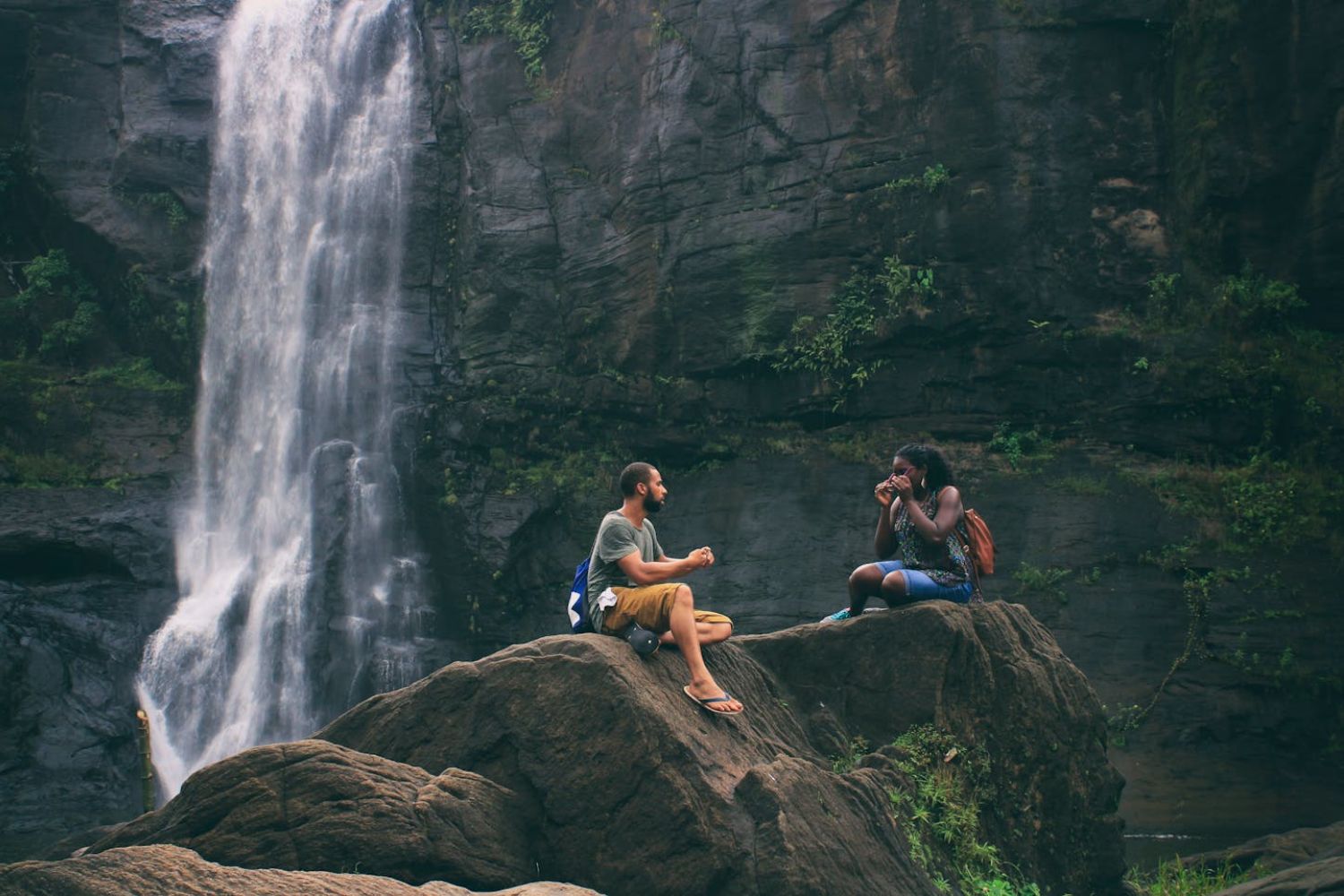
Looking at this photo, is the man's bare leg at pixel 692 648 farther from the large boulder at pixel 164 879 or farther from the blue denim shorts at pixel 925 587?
the large boulder at pixel 164 879

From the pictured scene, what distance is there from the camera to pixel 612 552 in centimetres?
716

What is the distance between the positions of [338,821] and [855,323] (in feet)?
40.4

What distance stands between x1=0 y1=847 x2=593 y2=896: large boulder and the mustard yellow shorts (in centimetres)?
209

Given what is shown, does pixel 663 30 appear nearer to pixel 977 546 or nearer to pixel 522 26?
pixel 522 26

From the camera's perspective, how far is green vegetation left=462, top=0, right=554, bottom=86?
65.6ft

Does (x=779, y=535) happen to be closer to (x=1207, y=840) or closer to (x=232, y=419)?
(x=1207, y=840)

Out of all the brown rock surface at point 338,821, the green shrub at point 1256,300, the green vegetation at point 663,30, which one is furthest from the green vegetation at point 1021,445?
the brown rock surface at point 338,821

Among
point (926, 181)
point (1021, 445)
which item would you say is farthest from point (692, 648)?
point (926, 181)

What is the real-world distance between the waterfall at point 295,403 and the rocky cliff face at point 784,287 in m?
0.51

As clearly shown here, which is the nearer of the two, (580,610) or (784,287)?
(580,610)

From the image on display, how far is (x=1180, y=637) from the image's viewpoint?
14.6 m

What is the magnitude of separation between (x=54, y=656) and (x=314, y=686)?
133 inches

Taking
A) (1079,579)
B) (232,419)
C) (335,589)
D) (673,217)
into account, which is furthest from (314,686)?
(1079,579)

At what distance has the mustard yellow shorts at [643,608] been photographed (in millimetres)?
7133
